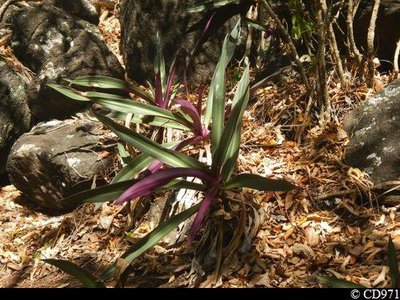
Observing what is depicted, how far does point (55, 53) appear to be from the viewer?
3316 millimetres

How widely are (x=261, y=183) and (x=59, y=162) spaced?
1474 millimetres

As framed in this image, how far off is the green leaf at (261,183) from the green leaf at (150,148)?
0.17 metres

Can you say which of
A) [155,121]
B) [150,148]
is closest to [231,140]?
[150,148]

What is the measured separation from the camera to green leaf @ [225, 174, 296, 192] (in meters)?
1.75

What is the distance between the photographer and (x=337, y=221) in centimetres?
200

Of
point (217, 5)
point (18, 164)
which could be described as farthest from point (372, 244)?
point (18, 164)

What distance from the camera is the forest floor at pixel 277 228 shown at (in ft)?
5.87

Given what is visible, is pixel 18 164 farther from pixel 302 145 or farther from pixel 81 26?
pixel 302 145

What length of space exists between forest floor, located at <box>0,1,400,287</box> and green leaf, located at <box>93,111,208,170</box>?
30 centimetres

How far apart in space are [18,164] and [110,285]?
134cm

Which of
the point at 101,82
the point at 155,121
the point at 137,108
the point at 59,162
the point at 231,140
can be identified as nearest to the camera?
the point at 231,140

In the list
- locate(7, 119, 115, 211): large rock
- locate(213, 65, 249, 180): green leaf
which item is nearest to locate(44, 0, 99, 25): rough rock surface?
locate(7, 119, 115, 211): large rock

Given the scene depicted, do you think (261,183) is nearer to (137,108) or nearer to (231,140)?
(231,140)

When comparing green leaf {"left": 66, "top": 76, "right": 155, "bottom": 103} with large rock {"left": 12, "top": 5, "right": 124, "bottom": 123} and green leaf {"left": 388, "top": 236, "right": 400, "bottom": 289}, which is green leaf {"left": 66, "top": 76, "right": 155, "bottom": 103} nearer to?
large rock {"left": 12, "top": 5, "right": 124, "bottom": 123}
